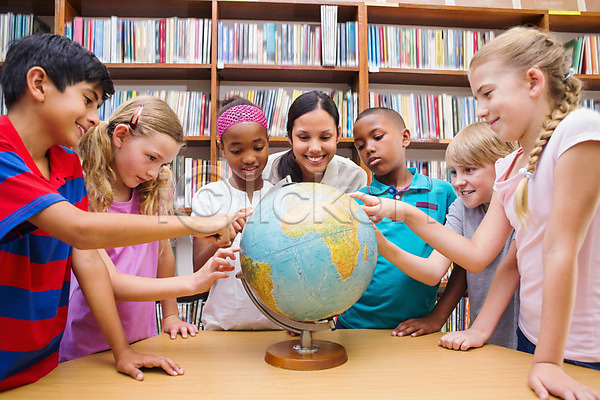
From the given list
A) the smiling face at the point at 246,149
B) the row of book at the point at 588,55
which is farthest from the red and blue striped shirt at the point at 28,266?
the row of book at the point at 588,55

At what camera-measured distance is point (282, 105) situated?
396cm

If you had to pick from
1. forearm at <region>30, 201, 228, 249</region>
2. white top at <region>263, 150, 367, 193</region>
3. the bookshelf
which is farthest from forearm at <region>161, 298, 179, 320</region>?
the bookshelf

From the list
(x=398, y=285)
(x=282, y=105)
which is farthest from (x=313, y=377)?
(x=282, y=105)

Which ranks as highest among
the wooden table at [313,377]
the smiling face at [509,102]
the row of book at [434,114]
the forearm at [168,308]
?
the row of book at [434,114]

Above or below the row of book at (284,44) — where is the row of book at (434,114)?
below

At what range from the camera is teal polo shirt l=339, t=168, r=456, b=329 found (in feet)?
6.69

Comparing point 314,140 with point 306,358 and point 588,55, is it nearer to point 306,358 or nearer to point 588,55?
point 306,358

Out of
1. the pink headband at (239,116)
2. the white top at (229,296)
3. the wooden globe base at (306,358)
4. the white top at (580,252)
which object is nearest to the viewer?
the white top at (580,252)

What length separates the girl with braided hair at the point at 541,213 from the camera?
1.20 meters

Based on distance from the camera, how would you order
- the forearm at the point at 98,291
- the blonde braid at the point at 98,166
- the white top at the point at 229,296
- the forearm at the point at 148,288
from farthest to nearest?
the white top at the point at 229,296, the blonde braid at the point at 98,166, the forearm at the point at 148,288, the forearm at the point at 98,291

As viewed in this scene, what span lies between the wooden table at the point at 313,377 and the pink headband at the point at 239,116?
45.0 inches

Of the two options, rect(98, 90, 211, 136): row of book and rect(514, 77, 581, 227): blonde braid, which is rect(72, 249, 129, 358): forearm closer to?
rect(514, 77, 581, 227): blonde braid

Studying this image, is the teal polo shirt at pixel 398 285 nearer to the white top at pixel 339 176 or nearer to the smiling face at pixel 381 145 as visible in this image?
the smiling face at pixel 381 145

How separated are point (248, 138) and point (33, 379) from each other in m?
1.35
